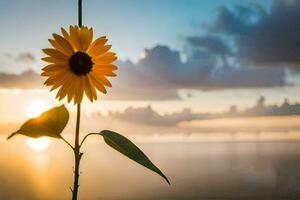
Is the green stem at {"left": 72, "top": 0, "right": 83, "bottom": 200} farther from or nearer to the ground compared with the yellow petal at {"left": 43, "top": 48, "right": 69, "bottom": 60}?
nearer to the ground

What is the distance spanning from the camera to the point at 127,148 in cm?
446

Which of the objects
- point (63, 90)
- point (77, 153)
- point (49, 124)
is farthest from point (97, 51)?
point (77, 153)

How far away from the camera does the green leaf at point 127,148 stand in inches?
169

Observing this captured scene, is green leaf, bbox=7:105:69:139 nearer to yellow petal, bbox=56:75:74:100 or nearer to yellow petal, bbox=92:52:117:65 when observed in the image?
yellow petal, bbox=56:75:74:100

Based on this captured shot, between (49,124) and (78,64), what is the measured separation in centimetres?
77

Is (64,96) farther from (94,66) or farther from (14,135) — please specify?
(14,135)

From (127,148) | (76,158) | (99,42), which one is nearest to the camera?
(127,148)

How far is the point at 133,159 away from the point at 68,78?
1.44 meters

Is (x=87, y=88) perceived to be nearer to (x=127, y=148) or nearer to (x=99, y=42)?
(x=99, y=42)

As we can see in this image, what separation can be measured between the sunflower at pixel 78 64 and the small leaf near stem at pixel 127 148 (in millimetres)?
623

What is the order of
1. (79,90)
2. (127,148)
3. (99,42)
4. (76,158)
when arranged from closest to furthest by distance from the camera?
1. (127,148)
2. (76,158)
3. (79,90)
4. (99,42)

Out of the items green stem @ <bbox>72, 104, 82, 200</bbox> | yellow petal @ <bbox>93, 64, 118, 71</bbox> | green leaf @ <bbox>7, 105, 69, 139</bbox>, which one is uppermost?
yellow petal @ <bbox>93, 64, 118, 71</bbox>

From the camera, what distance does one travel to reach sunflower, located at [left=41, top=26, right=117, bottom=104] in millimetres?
5250

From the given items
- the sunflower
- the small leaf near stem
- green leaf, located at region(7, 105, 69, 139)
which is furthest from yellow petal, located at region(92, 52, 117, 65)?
the small leaf near stem
